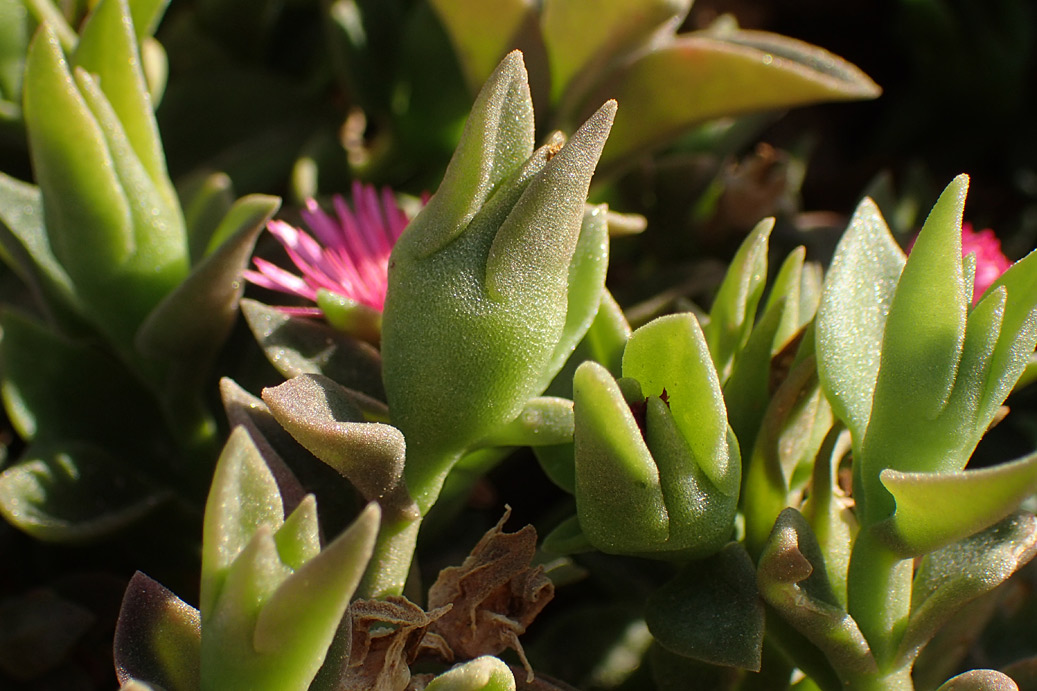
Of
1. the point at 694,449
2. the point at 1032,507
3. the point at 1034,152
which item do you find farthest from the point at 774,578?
the point at 1034,152

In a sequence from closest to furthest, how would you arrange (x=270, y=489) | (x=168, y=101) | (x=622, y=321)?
(x=270, y=489) < (x=622, y=321) < (x=168, y=101)

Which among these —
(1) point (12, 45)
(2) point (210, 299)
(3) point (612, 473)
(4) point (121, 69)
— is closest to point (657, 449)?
(3) point (612, 473)

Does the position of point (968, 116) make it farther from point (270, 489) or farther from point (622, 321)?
point (270, 489)

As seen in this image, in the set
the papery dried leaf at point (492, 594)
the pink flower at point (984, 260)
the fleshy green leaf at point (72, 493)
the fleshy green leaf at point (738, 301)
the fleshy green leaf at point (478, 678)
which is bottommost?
the fleshy green leaf at point (72, 493)

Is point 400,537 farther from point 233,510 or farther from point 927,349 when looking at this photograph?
point 927,349

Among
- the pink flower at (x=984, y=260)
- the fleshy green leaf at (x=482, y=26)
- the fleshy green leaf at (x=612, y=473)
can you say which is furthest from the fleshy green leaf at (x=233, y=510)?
the pink flower at (x=984, y=260)

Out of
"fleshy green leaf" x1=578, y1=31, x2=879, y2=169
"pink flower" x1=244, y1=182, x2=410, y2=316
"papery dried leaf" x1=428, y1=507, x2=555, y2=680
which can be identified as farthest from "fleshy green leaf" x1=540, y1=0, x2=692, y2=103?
"papery dried leaf" x1=428, y1=507, x2=555, y2=680

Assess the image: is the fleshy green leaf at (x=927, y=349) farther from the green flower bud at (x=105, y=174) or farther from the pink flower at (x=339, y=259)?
the green flower bud at (x=105, y=174)
